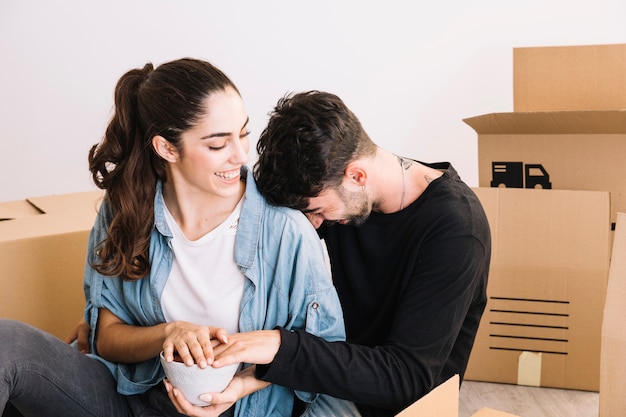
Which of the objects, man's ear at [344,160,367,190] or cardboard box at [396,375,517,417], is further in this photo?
man's ear at [344,160,367,190]

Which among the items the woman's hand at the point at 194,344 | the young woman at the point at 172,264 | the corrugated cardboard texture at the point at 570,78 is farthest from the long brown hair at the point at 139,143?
the corrugated cardboard texture at the point at 570,78

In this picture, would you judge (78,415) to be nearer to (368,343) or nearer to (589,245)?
(368,343)

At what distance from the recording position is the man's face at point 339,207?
4.46 ft

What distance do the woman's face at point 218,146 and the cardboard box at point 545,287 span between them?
3.17 ft

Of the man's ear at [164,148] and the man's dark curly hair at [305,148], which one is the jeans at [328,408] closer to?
the man's dark curly hair at [305,148]

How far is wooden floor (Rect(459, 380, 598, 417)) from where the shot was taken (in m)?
2.01

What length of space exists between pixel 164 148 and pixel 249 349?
381 millimetres

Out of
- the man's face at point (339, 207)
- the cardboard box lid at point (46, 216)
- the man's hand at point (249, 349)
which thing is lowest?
the man's hand at point (249, 349)

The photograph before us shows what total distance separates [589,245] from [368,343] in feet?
2.85

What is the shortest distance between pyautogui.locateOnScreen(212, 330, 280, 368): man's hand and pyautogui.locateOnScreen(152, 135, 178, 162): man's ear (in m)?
0.33

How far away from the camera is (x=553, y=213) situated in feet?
6.75

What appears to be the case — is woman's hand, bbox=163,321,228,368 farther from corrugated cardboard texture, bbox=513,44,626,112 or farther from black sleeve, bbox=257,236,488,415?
corrugated cardboard texture, bbox=513,44,626,112

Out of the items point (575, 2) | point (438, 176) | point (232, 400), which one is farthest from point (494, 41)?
point (232, 400)

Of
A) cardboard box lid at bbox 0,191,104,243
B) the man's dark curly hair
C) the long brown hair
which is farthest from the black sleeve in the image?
cardboard box lid at bbox 0,191,104,243
